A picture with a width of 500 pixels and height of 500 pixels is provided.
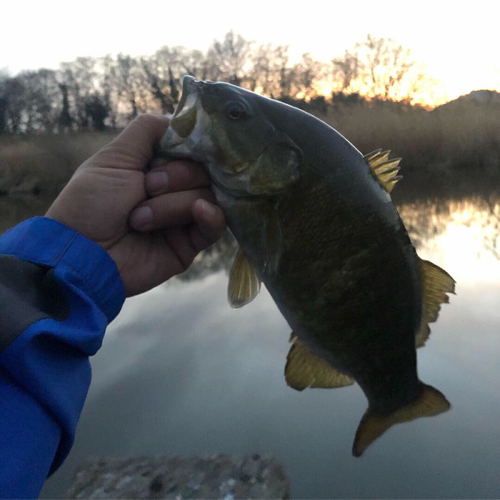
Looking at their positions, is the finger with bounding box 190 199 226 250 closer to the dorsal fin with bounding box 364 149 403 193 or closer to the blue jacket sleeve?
the blue jacket sleeve

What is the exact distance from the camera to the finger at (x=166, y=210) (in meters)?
1.72

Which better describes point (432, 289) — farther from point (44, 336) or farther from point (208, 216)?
point (44, 336)

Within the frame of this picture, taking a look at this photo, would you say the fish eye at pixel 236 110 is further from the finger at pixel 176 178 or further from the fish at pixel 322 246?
the finger at pixel 176 178

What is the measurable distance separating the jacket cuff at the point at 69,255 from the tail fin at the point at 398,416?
1084 millimetres

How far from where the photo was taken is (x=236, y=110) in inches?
63.7

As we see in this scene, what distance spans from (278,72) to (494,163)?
18718mm

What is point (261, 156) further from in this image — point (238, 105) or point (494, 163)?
point (494, 163)

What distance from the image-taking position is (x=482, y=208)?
29.9 feet

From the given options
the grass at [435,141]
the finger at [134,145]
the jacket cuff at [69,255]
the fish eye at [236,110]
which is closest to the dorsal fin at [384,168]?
the fish eye at [236,110]

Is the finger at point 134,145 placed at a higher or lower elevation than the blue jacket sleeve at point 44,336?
higher

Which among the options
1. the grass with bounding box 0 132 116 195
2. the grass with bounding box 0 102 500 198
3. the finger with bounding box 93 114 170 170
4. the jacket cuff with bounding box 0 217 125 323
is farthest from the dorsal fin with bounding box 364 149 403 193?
Result: the grass with bounding box 0 132 116 195

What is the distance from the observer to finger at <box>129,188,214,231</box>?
1.72 m

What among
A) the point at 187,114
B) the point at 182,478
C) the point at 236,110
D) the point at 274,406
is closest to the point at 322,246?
the point at 236,110

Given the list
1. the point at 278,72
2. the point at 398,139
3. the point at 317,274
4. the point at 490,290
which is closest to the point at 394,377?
the point at 317,274
